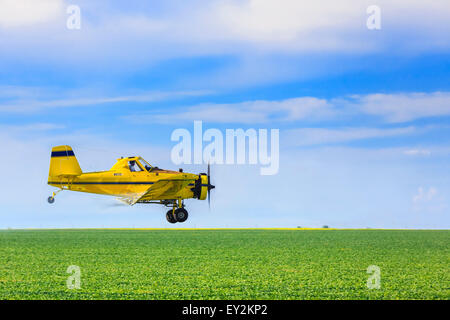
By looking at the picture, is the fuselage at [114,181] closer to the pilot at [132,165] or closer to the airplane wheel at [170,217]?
the pilot at [132,165]

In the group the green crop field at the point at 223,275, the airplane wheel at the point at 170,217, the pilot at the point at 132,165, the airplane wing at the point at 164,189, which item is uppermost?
the pilot at the point at 132,165

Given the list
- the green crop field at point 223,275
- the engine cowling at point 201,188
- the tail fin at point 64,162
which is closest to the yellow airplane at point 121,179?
the tail fin at point 64,162

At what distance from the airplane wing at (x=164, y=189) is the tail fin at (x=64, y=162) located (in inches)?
147

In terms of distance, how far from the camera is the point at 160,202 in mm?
29766

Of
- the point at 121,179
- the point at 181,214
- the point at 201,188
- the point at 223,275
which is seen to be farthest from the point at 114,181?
the point at 223,275

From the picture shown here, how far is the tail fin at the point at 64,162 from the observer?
27.6 meters

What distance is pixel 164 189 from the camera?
28484 mm

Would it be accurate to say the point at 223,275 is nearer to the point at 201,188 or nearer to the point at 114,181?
the point at 201,188

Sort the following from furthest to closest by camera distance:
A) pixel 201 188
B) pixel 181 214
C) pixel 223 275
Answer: pixel 223 275 → pixel 201 188 → pixel 181 214

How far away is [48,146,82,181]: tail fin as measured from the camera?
27609 mm

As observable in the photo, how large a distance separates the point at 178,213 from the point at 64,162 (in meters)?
6.22
